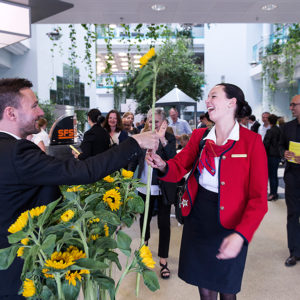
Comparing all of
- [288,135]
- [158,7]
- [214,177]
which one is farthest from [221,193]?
[158,7]

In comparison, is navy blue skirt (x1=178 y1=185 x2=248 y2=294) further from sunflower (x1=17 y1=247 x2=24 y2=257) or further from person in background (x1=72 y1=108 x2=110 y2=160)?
person in background (x1=72 y1=108 x2=110 y2=160)

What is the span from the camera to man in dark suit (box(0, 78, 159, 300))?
100 cm

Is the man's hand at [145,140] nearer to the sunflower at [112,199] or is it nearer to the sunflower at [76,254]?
the sunflower at [112,199]

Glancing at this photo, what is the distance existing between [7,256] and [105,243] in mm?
236

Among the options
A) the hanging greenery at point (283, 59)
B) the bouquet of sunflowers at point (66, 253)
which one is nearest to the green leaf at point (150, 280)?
the bouquet of sunflowers at point (66, 253)

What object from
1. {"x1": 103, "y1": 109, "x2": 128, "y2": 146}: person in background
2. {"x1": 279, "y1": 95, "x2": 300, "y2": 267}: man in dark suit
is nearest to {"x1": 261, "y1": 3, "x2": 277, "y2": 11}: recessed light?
{"x1": 279, "y1": 95, "x2": 300, "y2": 267}: man in dark suit

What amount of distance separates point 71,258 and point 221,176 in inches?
37.1

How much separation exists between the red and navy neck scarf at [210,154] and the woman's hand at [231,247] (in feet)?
1.11

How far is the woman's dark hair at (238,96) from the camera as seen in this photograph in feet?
5.17

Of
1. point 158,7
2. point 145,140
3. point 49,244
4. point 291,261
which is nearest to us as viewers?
point 49,244

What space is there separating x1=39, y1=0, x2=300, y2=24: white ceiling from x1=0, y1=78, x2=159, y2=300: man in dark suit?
278 cm

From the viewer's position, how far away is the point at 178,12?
12.9ft

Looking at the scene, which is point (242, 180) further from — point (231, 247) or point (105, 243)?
point (105, 243)

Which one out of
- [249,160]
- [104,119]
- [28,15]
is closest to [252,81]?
[104,119]
